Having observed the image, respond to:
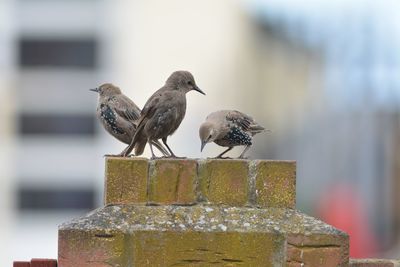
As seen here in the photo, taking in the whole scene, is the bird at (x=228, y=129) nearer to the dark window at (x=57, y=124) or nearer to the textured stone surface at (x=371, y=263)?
the textured stone surface at (x=371, y=263)

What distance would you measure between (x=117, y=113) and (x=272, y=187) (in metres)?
2.17

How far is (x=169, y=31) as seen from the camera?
3111 centimetres

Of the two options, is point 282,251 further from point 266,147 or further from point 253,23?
point 253,23

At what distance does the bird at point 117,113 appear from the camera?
21.0ft

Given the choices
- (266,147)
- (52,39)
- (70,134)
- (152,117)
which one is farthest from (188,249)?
(52,39)

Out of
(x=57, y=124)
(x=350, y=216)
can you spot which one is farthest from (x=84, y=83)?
(x=350, y=216)

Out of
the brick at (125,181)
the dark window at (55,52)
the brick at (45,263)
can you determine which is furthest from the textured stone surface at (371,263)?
the dark window at (55,52)

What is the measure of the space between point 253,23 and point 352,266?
27519mm

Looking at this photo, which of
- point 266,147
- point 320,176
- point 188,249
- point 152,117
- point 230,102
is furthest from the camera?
point 230,102

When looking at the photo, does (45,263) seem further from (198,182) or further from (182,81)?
(182,81)

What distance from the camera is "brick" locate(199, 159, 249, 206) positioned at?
4465 mm

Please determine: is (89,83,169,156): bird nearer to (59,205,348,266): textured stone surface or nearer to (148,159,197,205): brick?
(148,159,197,205): brick

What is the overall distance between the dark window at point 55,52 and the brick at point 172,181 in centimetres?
2733

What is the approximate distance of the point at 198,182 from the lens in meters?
4.47
